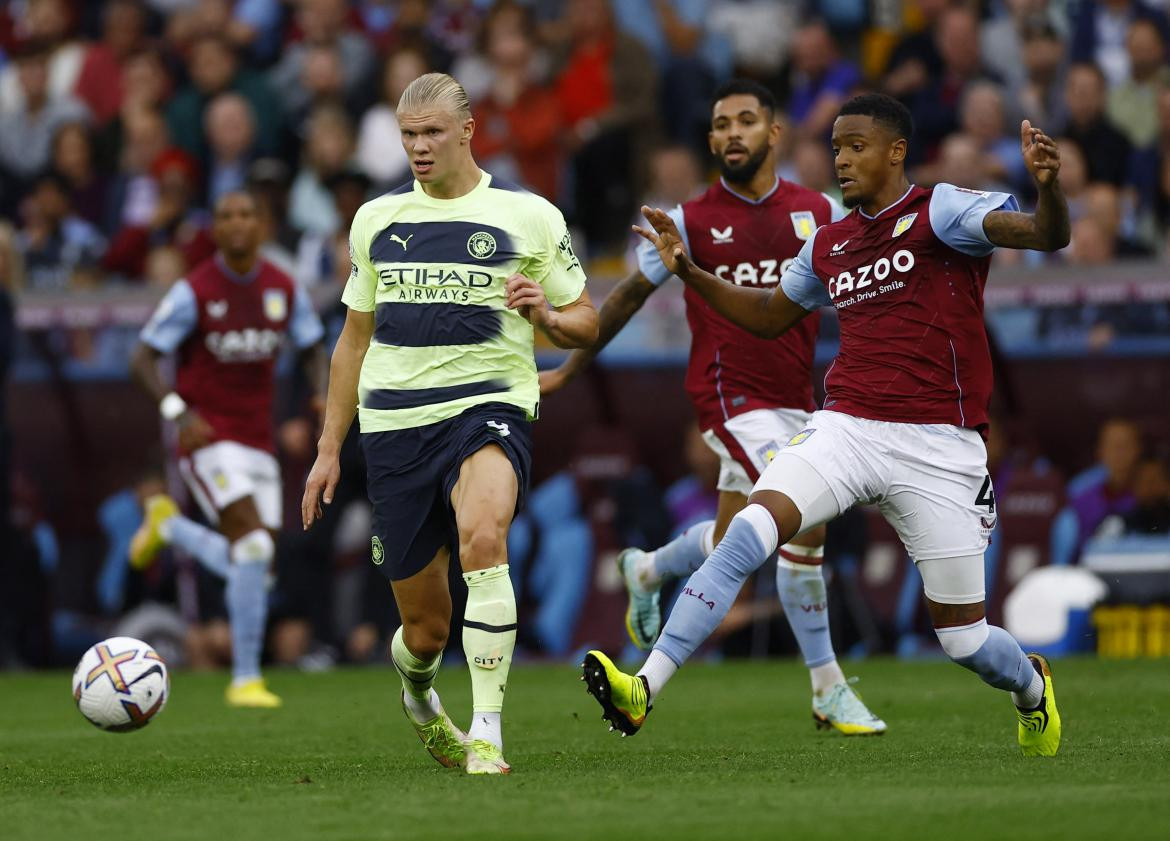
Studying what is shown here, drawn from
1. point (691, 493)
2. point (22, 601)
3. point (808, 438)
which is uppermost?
point (808, 438)

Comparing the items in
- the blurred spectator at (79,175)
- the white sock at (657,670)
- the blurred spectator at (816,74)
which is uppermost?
the blurred spectator at (816,74)

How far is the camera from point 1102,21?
1688 centimetres

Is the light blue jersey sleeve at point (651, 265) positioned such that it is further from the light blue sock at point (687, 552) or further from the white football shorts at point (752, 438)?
the light blue sock at point (687, 552)

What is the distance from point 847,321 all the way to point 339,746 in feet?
10.4

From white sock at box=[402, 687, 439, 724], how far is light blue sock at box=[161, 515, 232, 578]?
601 centimetres

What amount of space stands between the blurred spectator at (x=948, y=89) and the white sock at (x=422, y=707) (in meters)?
9.64

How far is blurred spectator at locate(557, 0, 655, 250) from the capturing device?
17.6 m

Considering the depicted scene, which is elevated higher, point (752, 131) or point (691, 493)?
point (752, 131)

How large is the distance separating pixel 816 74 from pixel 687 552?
8141 millimetres

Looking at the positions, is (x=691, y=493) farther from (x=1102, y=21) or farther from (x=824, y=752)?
(x=824, y=752)

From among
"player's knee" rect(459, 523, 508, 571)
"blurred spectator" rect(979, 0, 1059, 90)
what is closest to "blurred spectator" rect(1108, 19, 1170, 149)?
"blurred spectator" rect(979, 0, 1059, 90)

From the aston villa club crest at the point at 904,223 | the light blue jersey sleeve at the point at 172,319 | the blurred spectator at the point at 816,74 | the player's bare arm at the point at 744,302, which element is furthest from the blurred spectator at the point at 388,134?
the aston villa club crest at the point at 904,223

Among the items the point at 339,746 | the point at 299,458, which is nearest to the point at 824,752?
the point at 339,746

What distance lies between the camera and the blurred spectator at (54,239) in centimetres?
1838
